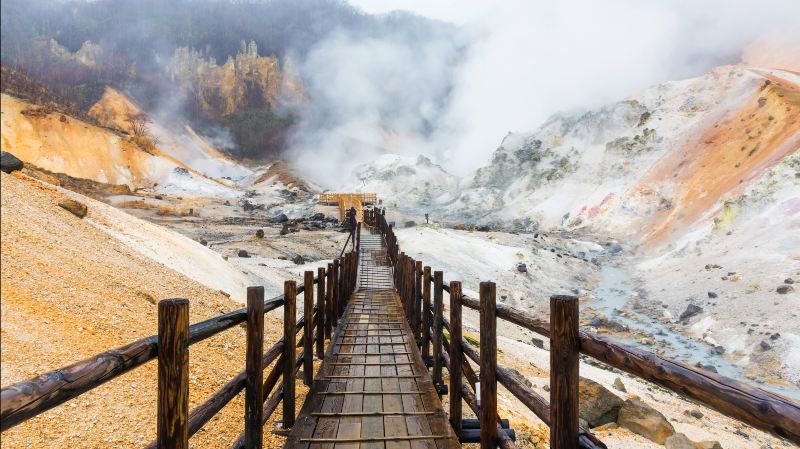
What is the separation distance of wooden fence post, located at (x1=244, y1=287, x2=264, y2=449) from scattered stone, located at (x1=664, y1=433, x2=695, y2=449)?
554cm

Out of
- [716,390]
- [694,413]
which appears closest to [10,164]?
[716,390]

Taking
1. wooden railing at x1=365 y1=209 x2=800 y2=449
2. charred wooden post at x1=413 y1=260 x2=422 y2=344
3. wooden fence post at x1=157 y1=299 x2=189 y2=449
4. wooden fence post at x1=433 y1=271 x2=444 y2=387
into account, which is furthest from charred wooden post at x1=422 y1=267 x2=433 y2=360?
wooden fence post at x1=157 y1=299 x2=189 y2=449

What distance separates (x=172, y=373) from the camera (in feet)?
6.88

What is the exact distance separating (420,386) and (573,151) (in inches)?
2092

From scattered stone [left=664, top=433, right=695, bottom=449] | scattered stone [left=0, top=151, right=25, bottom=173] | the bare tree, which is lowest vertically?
scattered stone [left=664, top=433, right=695, bottom=449]

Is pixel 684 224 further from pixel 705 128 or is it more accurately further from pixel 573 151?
pixel 573 151

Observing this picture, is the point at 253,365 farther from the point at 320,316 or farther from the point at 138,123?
the point at 138,123

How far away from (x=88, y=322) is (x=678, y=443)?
25.1 ft

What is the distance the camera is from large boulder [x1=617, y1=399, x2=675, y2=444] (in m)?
6.44

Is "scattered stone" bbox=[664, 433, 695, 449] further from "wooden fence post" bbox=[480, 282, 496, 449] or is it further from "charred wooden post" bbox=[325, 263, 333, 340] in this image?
"charred wooden post" bbox=[325, 263, 333, 340]

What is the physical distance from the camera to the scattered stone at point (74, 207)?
9438mm

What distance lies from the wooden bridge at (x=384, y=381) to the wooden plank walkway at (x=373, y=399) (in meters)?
0.02

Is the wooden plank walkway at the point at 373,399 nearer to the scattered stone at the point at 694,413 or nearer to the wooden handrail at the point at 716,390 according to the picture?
the wooden handrail at the point at 716,390

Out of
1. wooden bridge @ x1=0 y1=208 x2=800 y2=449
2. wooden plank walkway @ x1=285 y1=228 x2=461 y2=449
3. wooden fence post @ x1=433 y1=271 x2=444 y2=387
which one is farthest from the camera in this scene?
wooden fence post @ x1=433 y1=271 x2=444 y2=387
